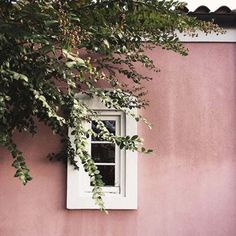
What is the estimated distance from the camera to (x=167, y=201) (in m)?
5.84

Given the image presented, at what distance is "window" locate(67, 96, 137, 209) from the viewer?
578cm

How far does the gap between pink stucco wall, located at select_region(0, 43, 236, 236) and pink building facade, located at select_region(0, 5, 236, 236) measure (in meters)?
0.01

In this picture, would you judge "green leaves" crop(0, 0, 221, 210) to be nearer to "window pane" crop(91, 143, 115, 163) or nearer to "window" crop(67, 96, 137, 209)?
"window" crop(67, 96, 137, 209)

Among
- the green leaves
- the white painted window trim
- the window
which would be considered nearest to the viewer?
the green leaves

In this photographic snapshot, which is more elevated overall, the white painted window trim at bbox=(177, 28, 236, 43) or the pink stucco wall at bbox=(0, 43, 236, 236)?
the white painted window trim at bbox=(177, 28, 236, 43)

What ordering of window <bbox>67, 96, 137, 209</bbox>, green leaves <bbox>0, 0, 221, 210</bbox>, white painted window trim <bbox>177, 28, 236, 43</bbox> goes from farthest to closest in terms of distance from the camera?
1. white painted window trim <bbox>177, 28, 236, 43</bbox>
2. window <bbox>67, 96, 137, 209</bbox>
3. green leaves <bbox>0, 0, 221, 210</bbox>

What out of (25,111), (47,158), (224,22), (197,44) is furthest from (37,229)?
(224,22)

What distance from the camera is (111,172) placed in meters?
6.05

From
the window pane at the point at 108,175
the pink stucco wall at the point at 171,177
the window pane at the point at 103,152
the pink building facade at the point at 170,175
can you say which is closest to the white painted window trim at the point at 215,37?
the pink building facade at the point at 170,175

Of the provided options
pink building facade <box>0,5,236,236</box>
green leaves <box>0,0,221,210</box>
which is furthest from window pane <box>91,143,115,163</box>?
green leaves <box>0,0,221,210</box>

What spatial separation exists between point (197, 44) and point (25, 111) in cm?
262

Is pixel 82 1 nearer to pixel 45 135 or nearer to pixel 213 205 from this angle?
pixel 45 135

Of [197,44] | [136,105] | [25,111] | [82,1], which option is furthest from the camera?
[197,44]

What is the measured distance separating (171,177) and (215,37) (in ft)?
6.79
